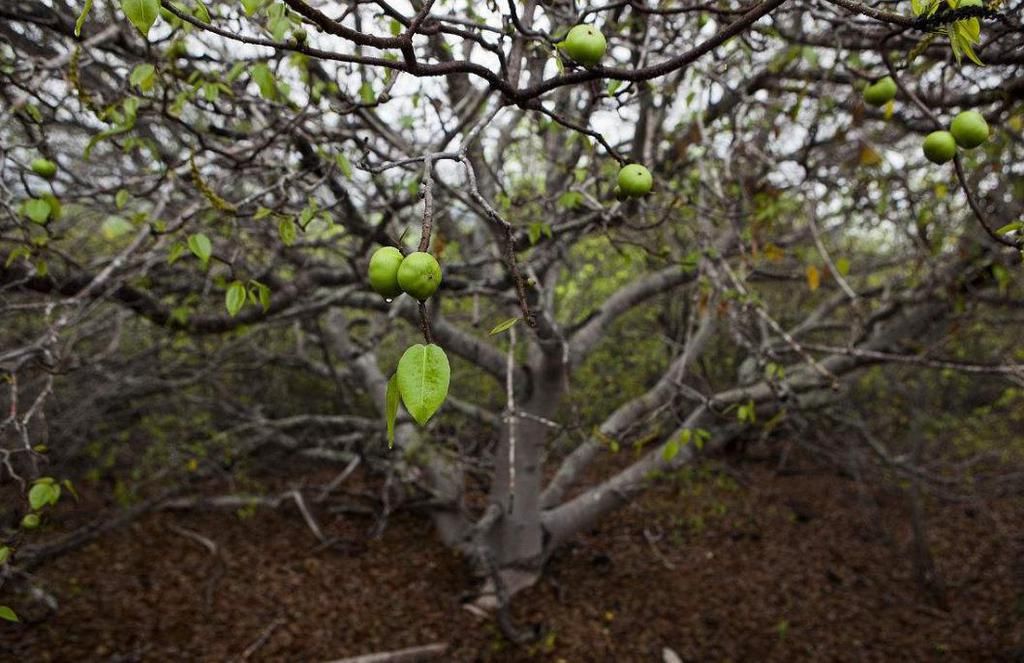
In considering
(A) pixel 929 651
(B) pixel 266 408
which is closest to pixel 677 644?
(A) pixel 929 651

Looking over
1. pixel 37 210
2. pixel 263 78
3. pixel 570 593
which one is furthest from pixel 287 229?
pixel 570 593

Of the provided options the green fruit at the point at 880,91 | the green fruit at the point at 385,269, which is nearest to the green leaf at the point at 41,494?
the green fruit at the point at 385,269

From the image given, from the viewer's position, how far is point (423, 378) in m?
0.81

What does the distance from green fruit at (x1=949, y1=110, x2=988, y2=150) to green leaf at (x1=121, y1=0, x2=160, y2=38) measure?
206 centimetres

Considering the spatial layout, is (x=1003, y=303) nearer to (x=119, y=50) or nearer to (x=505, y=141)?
(x=505, y=141)

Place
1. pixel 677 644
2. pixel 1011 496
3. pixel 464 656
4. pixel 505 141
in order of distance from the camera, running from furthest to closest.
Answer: pixel 1011 496
pixel 677 644
pixel 464 656
pixel 505 141

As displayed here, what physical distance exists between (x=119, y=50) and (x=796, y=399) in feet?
15.3

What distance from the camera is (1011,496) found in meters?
7.55

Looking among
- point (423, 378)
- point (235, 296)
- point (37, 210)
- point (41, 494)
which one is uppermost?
point (37, 210)

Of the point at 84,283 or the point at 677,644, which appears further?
→ the point at 677,644

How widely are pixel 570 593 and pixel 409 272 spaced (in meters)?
5.12

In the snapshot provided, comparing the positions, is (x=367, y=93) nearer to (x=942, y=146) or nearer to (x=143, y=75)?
(x=143, y=75)

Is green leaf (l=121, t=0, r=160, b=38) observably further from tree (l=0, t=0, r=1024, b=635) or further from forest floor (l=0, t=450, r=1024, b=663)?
forest floor (l=0, t=450, r=1024, b=663)

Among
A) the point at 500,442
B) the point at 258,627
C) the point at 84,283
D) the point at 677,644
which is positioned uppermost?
the point at 84,283
